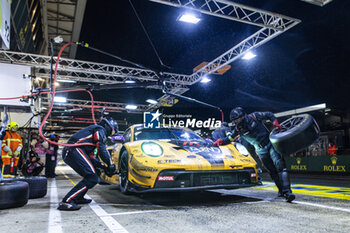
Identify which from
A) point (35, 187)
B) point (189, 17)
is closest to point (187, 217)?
point (35, 187)

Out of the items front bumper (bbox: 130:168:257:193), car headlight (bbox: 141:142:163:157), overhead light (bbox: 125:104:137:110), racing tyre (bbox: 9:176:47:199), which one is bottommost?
racing tyre (bbox: 9:176:47:199)

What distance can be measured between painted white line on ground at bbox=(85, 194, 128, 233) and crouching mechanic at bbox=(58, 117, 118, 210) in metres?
0.25

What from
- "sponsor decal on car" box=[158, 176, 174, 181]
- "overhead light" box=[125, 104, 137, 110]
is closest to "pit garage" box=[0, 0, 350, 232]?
"sponsor decal on car" box=[158, 176, 174, 181]

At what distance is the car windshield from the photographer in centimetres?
539

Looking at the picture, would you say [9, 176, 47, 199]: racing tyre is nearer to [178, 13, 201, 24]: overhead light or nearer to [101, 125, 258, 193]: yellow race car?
Answer: [101, 125, 258, 193]: yellow race car

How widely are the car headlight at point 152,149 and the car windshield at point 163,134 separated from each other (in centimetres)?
107

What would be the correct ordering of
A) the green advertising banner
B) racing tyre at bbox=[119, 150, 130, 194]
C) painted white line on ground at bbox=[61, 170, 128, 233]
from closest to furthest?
painted white line on ground at bbox=[61, 170, 128, 233], racing tyre at bbox=[119, 150, 130, 194], the green advertising banner

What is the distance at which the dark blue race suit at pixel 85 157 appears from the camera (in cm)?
394

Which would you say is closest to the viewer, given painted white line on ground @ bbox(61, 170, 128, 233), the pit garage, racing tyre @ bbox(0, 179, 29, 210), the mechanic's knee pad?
painted white line on ground @ bbox(61, 170, 128, 233)

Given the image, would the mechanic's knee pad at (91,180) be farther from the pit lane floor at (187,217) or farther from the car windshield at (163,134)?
the car windshield at (163,134)

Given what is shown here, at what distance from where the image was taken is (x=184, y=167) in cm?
376

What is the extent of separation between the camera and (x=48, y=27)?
1914 centimetres

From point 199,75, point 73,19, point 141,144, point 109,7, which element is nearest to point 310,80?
point 199,75

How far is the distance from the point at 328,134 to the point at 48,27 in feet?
67.4
